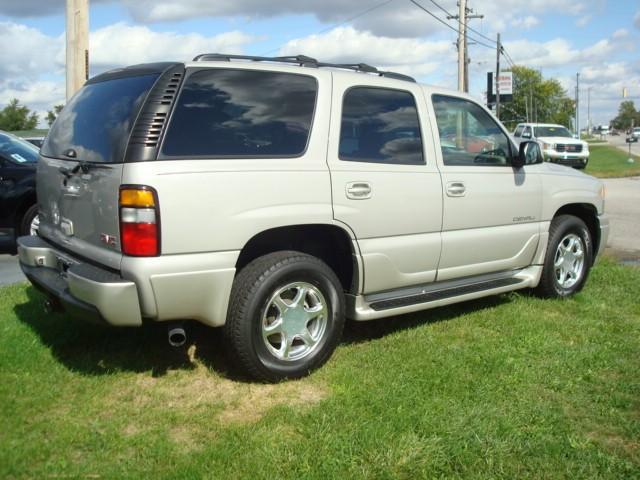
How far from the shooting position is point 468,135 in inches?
212

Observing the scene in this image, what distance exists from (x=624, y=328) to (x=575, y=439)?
222 cm

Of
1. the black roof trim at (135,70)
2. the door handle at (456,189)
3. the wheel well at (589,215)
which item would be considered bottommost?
the wheel well at (589,215)

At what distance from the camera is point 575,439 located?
3.42 m

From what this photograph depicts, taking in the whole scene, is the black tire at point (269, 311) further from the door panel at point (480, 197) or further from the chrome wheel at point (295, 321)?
the door panel at point (480, 197)

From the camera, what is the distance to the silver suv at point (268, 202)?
3648mm

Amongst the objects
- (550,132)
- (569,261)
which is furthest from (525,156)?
(550,132)

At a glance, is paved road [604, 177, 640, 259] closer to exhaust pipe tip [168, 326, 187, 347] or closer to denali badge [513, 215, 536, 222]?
denali badge [513, 215, 536, 222]

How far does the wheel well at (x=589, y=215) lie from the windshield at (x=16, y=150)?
629 centimetres

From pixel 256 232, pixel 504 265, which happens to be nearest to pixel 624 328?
pixel 504 265

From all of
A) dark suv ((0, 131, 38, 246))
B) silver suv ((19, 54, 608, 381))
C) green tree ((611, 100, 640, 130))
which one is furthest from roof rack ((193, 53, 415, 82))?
green tree ((611, 100, 640, 130))

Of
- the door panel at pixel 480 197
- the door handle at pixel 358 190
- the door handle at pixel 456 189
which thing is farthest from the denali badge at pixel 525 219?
the door handle at pixel 358 190

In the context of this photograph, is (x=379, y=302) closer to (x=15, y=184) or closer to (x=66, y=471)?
(x=66, y=471)

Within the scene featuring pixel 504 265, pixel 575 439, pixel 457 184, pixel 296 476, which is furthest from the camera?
pixel 504 265

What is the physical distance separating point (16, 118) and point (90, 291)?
6920 centimetres
